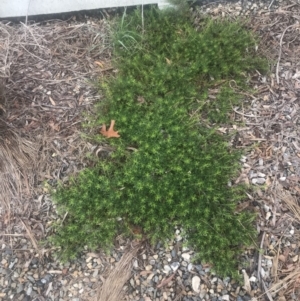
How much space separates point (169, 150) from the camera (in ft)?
9.27

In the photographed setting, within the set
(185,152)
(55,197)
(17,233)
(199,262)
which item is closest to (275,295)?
(199,262)

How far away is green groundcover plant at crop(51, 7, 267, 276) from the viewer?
2.72 m

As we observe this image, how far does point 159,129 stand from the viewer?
2.92 m

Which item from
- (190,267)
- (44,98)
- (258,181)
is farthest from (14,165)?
(258,181)

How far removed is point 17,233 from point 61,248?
14.7 inches

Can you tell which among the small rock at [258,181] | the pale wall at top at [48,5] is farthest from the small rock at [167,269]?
the pale wall at top at [48,5]

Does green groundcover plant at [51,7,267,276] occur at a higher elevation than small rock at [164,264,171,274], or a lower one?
higher

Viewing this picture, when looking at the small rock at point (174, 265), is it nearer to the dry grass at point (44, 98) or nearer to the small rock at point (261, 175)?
the small rock at point (261, 175)

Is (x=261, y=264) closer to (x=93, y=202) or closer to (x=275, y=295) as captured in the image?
(x=275, y=295)

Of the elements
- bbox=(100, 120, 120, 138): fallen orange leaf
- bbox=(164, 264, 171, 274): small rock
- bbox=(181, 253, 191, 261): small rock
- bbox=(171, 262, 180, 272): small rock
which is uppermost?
bbox=(100, 120, 120, 138): fallen orange leaf

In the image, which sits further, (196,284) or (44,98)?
(44,98)

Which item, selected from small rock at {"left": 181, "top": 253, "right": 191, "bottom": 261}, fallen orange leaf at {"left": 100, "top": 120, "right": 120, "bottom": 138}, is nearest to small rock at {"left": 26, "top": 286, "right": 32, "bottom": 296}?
small rock at {"left": 181, "top": 253, "right": 191, "bottom": 261}

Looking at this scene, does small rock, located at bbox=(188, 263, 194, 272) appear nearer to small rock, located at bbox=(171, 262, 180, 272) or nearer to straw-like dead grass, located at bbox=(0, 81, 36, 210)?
small rock, located at bbox=(171, 262, 180, 272)

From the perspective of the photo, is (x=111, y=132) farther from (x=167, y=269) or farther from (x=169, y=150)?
(x=167, y=269)
